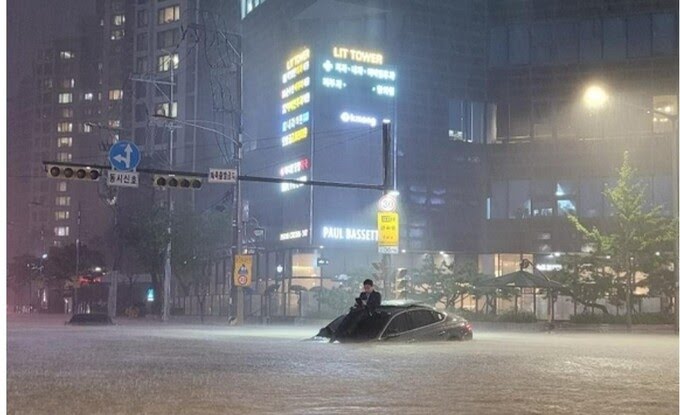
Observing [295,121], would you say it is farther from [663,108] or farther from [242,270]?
[663,108]

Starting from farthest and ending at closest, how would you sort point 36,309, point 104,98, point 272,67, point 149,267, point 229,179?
point 104,98, point 36,309, point 149,267, point 272,67, point 229,179

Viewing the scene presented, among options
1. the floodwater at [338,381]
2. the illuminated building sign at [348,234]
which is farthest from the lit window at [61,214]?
the floodwater at [338,381]

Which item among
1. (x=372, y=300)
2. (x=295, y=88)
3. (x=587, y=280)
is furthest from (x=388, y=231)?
(x=295, y=88)

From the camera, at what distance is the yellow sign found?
4359 centimetres

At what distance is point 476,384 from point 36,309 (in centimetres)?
11469

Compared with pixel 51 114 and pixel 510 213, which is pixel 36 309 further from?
pixel 510 213

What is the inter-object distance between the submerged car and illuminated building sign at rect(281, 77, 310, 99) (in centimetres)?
3666

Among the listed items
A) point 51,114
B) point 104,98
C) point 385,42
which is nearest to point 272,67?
point 385,42

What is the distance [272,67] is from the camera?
63.8m

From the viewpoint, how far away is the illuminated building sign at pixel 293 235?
5759cm

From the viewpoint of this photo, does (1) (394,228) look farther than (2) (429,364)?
Yes

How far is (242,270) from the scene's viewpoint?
1720 inches

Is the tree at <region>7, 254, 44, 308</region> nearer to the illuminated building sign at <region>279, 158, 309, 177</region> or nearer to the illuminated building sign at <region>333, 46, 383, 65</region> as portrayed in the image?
the illuminated building sign at <region>279, 158, 309, 177</region>

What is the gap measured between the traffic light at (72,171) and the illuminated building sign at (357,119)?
3268 cm
